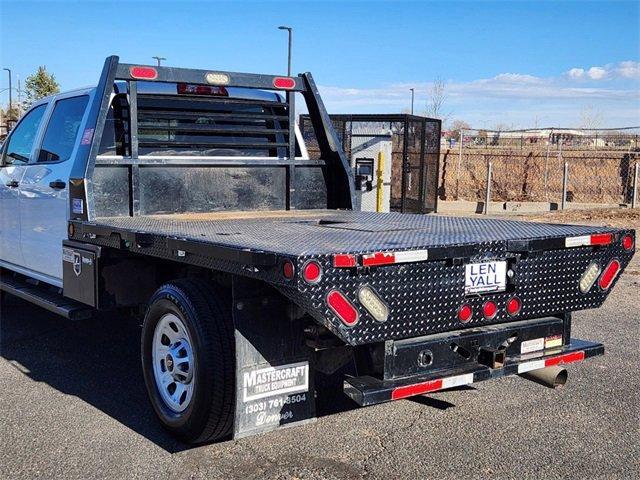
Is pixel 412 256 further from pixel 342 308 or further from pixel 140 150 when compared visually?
pixel 140 150

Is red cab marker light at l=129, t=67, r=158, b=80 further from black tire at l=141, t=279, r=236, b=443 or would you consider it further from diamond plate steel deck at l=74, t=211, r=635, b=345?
black tire at l=141, t=279, r=236, b=443

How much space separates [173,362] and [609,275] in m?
2.77

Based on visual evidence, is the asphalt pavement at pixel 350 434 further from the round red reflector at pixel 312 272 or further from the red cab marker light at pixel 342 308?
the round red reflector at pixel 312 272

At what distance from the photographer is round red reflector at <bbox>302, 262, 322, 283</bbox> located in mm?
3488

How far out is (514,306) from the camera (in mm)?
4383

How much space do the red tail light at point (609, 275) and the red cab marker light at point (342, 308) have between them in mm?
1920

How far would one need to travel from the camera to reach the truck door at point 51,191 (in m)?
6.13

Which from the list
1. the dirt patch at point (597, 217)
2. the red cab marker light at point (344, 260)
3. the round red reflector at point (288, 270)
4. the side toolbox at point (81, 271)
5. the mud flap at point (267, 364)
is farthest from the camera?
the dirt patch at point (597, 217)

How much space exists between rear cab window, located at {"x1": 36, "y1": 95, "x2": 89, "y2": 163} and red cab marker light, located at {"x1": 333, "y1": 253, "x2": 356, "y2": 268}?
3.41 metres

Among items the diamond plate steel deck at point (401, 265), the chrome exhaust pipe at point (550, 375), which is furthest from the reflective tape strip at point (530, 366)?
the diamond plate steel deck at point (401, 265)

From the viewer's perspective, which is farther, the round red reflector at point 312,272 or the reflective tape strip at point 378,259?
the reflective tape strip at point 378,259

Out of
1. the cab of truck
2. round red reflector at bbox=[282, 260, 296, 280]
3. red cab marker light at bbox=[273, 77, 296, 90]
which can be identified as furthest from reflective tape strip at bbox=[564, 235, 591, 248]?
red cab marker light at bbox=[273, 77, 296, 90]

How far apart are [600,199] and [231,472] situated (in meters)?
22.6

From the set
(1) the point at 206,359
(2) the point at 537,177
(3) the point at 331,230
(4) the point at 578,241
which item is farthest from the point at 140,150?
(2) the point at 537,177
